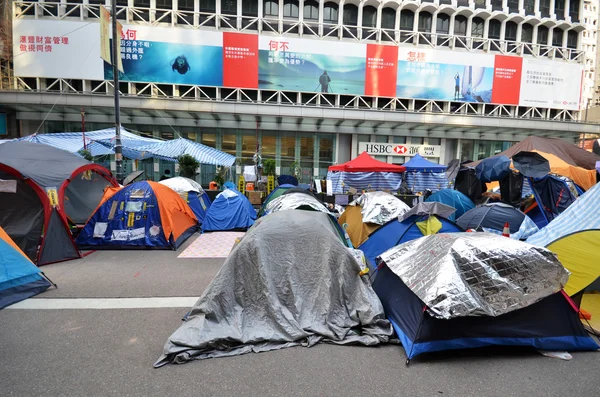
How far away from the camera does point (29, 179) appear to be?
6465 mm

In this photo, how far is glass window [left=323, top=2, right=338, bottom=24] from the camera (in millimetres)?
22812

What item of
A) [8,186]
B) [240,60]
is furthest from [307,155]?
[8,186]

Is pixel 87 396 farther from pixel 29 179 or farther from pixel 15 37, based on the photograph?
pixel 15 37

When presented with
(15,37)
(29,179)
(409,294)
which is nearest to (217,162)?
(29,179)

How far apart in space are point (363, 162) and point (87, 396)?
13307mm

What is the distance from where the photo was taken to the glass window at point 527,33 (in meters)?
25.5

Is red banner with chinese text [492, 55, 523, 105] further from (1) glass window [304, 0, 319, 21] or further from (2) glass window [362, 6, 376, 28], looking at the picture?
(1) glass window [304, 0, 319, 21]

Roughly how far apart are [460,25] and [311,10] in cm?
1227

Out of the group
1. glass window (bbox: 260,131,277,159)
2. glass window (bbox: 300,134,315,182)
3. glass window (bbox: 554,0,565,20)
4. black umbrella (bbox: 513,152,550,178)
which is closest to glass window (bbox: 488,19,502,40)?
glass window (bbox: 554,0,565,20)

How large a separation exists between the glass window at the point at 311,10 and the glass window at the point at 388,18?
17.0 feet

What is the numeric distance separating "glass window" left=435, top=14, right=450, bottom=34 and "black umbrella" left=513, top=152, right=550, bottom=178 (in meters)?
20.5

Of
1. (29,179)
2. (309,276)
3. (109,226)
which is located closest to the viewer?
(309,276)

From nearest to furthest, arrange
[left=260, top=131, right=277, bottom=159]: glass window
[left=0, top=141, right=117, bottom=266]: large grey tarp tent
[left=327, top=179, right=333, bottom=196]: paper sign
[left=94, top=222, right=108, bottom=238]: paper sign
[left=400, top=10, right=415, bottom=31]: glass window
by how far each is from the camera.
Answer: [left=0, top=141, right=117, bottom=266]: large grey tarp tent
[left=94, top=222, right=108, bottom=238]: paper sign
[left=327, top=179, right=333, bottom=196]: paper sign
[left=260, top=131, right=277, bottom=159]: glass window
[left=400, top=10, right=415, bottom=31]: glass window

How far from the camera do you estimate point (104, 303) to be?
15.9ft
